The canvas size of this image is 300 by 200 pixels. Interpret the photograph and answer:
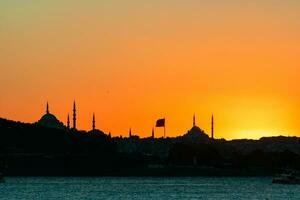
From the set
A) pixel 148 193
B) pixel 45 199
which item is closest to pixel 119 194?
pixel 148 193

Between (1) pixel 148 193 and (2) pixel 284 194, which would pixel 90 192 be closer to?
(1) pixel 148 193

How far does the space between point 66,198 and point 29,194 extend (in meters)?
12.7

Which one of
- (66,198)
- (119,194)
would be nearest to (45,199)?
(66,198)

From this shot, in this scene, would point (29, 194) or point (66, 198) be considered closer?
point (66, 198)

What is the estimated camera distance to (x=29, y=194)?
190500 mm

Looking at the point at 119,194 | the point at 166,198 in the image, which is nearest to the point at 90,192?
the point at 119,194

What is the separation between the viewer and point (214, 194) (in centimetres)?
19275

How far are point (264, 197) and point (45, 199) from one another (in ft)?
88.8

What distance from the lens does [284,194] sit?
196 meters

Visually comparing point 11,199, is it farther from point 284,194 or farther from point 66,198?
point 284,194

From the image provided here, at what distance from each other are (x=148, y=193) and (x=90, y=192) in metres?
8.37

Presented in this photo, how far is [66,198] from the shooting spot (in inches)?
7047

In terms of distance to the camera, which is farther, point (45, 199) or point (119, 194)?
point (119, 194)

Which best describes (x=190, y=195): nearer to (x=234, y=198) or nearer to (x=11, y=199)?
(x=234, y=198)
